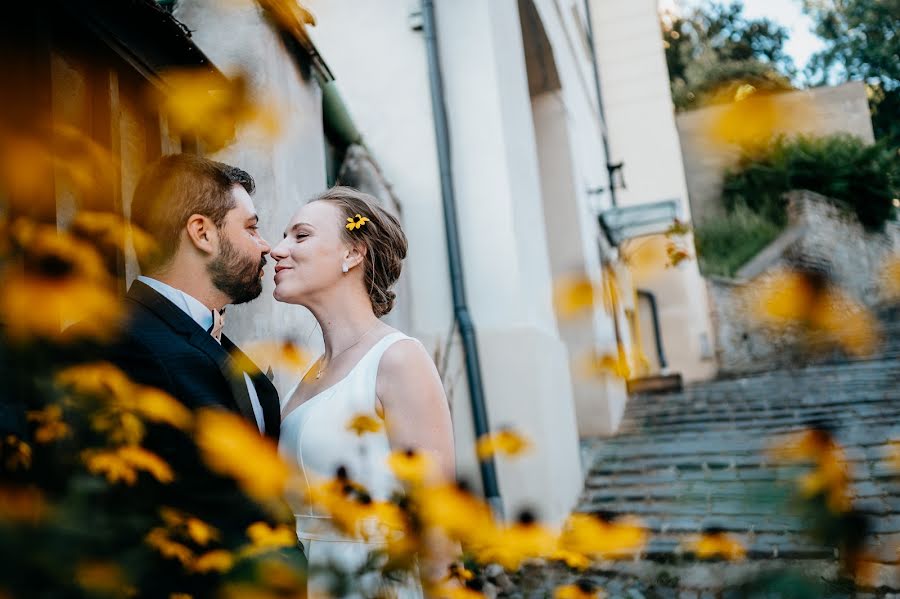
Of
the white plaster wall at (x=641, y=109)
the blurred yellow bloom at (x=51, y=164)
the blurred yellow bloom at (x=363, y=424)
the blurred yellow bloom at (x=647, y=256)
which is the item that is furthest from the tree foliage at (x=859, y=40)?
the white plaster wall at (x=641, y=109)

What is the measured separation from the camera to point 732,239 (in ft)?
53.4

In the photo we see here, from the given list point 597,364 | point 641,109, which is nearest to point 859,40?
point 597,364

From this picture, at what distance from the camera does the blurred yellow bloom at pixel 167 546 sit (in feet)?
3.08

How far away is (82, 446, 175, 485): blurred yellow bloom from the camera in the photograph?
949 millimetres

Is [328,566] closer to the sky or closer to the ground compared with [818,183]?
closer to the ground

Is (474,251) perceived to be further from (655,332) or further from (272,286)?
(655,332)

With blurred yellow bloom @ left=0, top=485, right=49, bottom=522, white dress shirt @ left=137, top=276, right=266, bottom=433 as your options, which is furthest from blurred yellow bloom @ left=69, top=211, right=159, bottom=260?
blurred yellow bloom @ left=0, top=485, right=49, bottom=522

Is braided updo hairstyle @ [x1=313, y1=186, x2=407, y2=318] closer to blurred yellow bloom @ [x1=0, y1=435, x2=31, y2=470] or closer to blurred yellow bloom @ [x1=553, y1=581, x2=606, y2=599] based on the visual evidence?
blurred yellow bloom @ [x1=553, y1=581, x2=606, y2=599]

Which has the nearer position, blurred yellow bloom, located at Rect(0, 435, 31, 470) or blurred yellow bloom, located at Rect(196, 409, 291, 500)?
blurred yellow bloom, located at Rect(0, 435, 31, 470)

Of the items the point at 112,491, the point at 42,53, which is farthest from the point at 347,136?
the point at 112,491

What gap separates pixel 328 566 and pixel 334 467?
1.06m

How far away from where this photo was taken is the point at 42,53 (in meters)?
1.89

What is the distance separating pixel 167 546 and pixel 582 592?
185cm

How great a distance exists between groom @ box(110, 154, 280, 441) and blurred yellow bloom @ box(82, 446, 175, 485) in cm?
51
